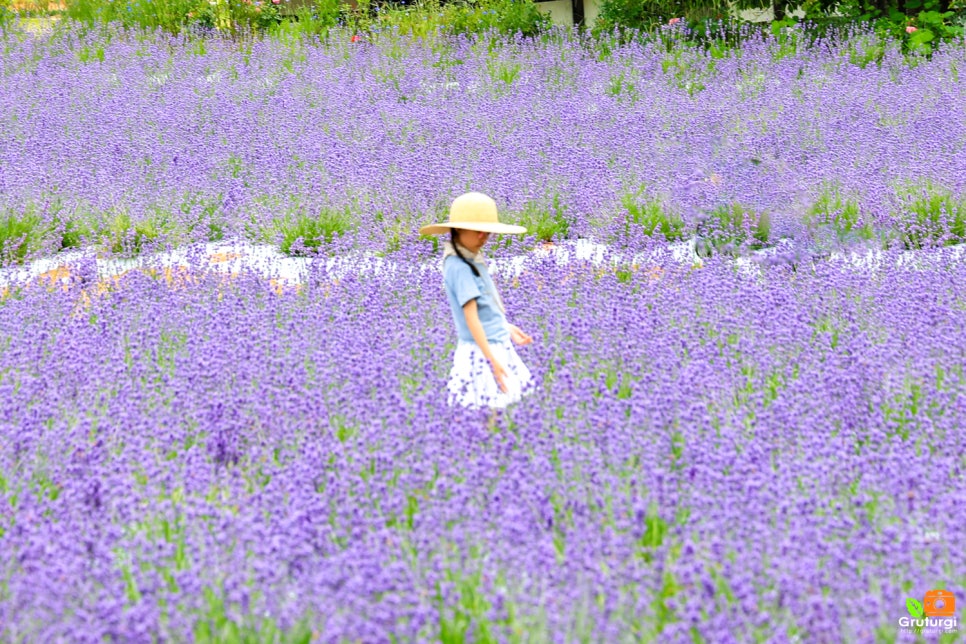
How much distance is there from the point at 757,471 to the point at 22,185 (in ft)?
15.8

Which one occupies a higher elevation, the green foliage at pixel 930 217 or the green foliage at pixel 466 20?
the green foliage at pixel 466 20

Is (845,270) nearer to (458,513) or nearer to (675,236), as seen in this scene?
(675,236)

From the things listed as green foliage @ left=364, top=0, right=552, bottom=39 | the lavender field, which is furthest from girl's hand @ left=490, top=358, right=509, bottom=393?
green foliage @ left=364, top=0, right=552, bottom=39

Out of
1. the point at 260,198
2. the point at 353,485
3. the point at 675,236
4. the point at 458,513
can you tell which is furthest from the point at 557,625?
the point at 260,198

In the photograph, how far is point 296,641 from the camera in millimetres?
2188

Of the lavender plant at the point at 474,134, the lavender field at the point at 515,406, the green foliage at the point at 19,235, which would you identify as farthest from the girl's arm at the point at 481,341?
the green foliage at the point at 19,235

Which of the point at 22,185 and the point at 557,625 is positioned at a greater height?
the point at 22,185

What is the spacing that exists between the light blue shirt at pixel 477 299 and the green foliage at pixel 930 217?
2623mm

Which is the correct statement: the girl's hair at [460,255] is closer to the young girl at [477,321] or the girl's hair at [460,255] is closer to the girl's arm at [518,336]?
the young girl at [477,321]

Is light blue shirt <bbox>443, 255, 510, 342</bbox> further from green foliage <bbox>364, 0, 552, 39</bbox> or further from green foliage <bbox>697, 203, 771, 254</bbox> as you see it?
green foliage <bbox>364, 0, 552, 39</bbox>

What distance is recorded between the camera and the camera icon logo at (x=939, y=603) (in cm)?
222

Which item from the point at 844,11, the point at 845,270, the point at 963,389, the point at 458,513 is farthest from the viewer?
the point at 844,11
